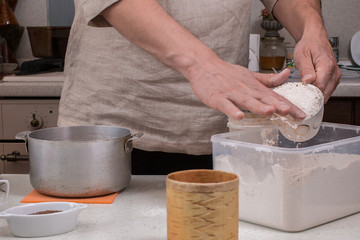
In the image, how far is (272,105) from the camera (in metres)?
0.94

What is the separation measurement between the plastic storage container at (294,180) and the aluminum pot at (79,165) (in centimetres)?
20

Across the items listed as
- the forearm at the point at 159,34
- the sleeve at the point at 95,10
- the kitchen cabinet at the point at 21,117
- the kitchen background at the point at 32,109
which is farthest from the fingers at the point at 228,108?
the kitchen cabinet at the point at 21,117

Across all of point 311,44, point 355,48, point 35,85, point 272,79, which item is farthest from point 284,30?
point 272,79

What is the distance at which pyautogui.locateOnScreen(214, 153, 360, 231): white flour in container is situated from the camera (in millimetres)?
930

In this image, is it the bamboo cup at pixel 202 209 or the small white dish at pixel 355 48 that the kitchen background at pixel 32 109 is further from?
the bamboo cup at pixel 202 209

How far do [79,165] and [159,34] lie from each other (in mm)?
298

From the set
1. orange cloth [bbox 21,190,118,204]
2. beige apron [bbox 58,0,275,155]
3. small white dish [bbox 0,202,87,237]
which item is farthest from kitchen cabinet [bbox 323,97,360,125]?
small white dish [bbox 0,202,87,237]

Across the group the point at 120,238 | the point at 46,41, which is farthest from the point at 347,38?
the point at 120,238

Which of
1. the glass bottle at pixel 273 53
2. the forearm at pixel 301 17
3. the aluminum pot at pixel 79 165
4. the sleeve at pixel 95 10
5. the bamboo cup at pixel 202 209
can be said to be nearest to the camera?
the bamboo cup at pixel 202 209

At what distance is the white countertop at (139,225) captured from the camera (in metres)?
0.92

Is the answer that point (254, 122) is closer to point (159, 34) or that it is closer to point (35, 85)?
point (159, 34)

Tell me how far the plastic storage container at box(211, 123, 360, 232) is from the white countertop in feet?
0.06

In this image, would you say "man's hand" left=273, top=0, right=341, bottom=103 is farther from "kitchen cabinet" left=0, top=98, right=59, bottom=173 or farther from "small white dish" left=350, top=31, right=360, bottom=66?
"small white dish" left=350, top=31, right=360, bottom=66

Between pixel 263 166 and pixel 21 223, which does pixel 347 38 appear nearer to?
pixel 263 166
